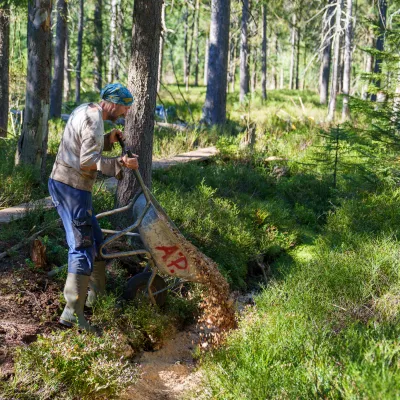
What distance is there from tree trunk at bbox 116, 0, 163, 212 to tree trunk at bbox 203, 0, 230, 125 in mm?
8867

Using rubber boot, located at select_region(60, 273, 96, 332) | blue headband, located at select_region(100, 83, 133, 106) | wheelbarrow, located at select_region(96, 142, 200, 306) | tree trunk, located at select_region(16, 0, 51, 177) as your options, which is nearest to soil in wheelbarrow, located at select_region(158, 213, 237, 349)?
wheelbarrow, located at select_region(96, 142, 200, 306)

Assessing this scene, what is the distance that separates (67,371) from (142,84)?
3550 mm

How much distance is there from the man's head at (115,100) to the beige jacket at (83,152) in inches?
3.3

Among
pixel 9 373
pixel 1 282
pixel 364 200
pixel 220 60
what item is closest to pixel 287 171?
pixel 364 200

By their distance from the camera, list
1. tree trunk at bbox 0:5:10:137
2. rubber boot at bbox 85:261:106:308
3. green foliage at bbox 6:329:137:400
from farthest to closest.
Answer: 1. tree trunk at bbox 0:5:10:137
2. rubber boot at bbox 85:261:106:308
3. green foliage at bbox 6:329:137:400

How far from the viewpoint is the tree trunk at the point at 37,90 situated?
7.50 meters

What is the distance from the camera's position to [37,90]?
24.9ft

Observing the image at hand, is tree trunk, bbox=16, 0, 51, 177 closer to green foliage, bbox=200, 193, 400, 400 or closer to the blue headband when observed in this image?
the blue headband

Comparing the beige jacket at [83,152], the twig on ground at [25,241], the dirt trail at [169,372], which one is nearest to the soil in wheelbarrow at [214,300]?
the dirt trail at [169,372]

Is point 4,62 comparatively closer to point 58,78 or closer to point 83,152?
point 58,78

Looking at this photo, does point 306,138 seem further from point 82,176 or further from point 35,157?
point 82,176

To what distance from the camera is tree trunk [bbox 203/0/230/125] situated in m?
14.9

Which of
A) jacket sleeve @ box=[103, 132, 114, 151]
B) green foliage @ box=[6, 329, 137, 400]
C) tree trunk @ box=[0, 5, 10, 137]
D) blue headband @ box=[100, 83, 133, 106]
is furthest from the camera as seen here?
tree trunk @ box=[0, 5, 10, 137]

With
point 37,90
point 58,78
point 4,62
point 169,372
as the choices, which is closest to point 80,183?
point 169,372
